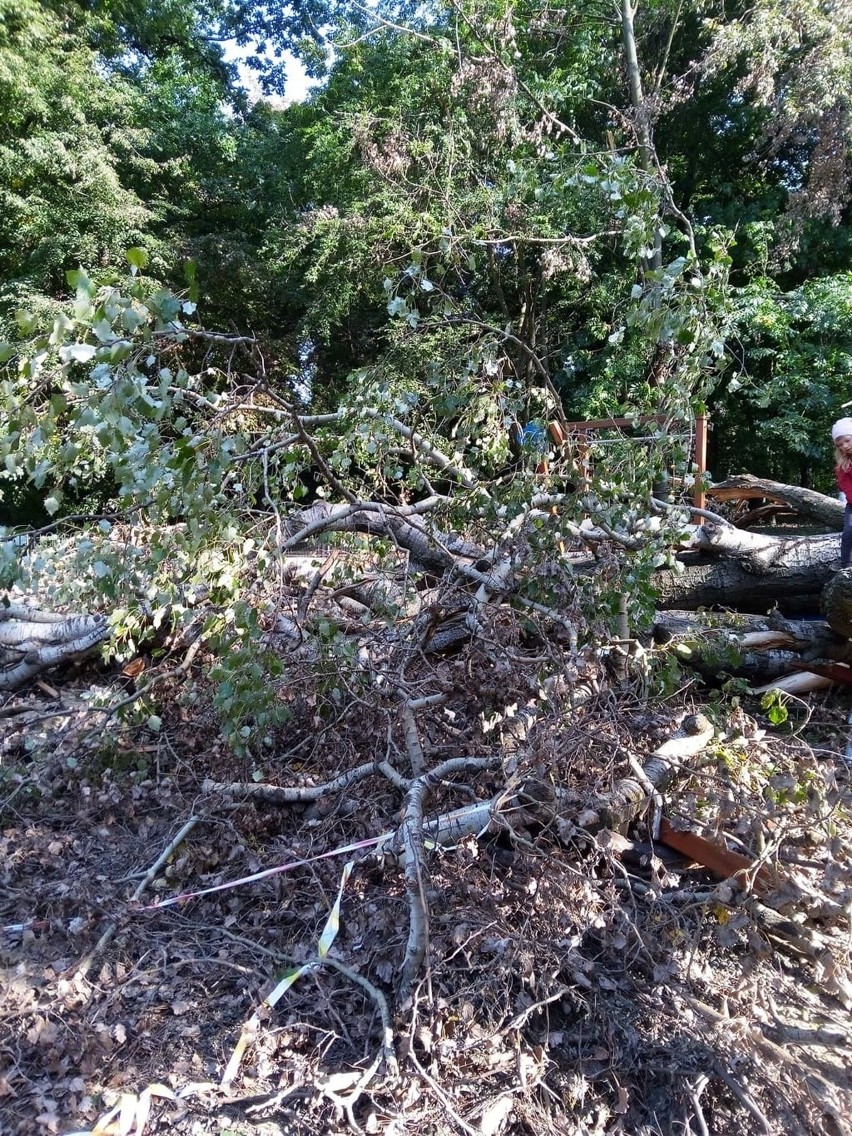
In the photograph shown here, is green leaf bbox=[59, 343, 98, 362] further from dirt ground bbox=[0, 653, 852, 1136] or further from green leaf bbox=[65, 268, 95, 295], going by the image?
dirt ground bbox=[0, 653, 852, 1136]

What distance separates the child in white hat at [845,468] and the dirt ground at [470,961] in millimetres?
1488

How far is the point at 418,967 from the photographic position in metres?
1.91

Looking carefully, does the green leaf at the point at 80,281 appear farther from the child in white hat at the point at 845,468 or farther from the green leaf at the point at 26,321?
the child in white hat at the point at 845,468

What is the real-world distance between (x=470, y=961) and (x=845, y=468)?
280 cm

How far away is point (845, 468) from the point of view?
3.52 m

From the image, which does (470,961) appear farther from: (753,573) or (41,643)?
(41,643)

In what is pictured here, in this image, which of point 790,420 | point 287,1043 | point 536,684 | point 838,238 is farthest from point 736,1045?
point 838,238

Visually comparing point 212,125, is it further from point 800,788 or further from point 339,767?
point 800,788

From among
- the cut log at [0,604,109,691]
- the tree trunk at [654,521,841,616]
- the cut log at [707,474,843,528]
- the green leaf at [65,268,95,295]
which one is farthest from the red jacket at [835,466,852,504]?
the cut log at [0,604,109,691]

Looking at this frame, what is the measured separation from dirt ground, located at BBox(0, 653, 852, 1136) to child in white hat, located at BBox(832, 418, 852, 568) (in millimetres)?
1488

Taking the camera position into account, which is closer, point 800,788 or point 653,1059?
point 653,1059

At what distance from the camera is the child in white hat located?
11.3 ft

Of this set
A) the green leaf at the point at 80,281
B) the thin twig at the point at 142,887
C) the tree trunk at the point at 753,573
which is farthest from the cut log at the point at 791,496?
the green leaf at the point at 80,281

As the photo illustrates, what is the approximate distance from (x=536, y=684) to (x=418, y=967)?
1077 mm
